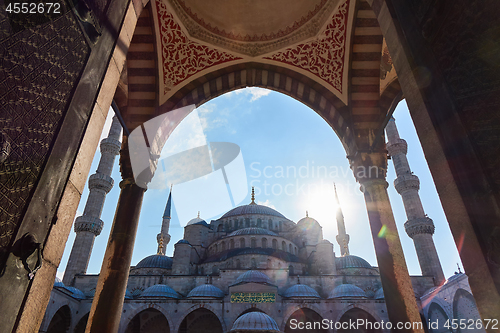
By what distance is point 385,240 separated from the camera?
5051mm

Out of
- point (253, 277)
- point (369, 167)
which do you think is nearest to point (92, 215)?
point (253, 277)

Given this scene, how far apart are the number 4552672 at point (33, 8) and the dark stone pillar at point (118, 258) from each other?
12.8 feet

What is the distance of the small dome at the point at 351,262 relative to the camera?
25.9 metres

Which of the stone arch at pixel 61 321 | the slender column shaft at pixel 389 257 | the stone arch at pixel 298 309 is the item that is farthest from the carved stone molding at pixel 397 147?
the stone arch at pixel 61 321

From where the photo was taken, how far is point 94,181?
21.8 m

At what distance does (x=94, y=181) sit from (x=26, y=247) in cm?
2262

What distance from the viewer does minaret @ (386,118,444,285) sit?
21375 mm

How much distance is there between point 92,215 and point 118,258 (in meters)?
19.1

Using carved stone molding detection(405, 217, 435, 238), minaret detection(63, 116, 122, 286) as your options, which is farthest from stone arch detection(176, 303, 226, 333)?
carved stone molding detection(405, 217, 435, 238)

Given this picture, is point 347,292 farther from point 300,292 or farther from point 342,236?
point 342,236

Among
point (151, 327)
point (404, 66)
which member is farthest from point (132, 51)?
point (151, 327)

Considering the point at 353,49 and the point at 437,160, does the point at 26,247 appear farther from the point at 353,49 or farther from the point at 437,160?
the point at 353,49

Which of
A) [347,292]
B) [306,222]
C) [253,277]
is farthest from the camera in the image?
[306,222]

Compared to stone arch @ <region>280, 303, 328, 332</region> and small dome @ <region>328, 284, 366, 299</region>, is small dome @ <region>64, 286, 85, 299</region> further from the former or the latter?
small dome @ <region>328, 284, 366, 299</region>
